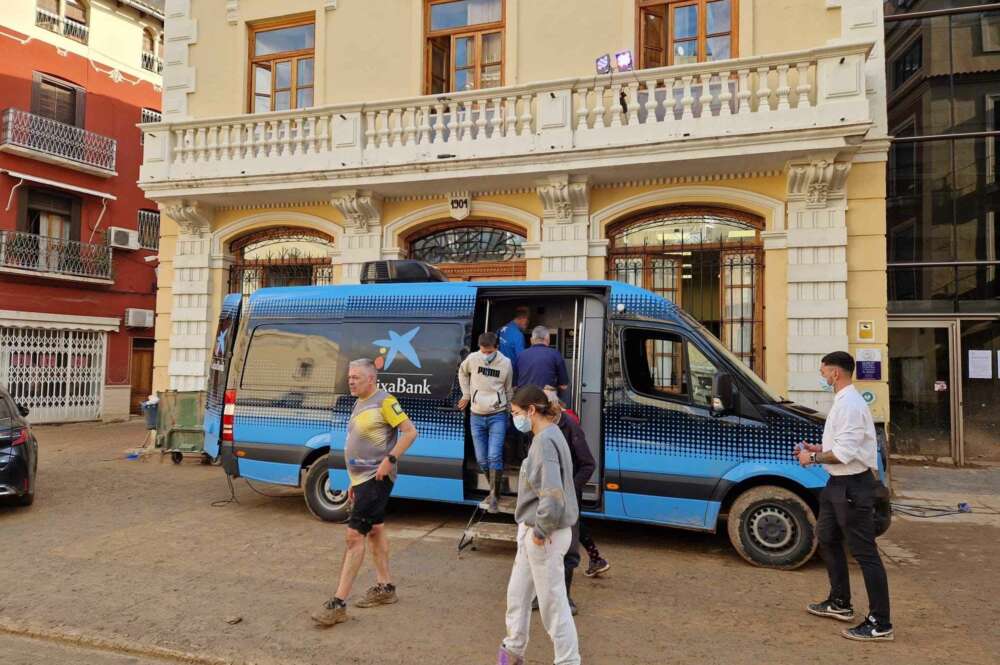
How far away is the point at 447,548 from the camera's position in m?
6.41

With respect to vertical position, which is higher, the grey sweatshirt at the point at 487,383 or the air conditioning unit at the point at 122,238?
the air conditioning unit at the point at 122,238

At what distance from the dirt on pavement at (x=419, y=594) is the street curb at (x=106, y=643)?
1 centimetres

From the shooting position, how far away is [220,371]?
8320 millimetres

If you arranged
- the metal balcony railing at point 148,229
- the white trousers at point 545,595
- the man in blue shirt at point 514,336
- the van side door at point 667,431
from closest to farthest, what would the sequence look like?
the white trousers at point 545,595, the van side door at point 667,431, the man in blue shirt at point 514,336, the metal balcony railing at point 148,229

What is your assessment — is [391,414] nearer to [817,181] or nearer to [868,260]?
[817,181]

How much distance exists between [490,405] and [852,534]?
130 inches

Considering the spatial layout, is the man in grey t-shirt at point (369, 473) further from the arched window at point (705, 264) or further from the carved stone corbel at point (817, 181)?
the carved stone corbel at point (817, 181)

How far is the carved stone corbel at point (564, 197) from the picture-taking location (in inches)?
Result: 409

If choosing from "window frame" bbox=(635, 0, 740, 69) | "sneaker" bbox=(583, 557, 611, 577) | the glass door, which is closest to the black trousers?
"sneaker" bbox=(583, 557, 611, 577)

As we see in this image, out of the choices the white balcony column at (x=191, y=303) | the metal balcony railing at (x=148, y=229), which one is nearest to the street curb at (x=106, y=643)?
the white balcony column at (x=191, y=303)

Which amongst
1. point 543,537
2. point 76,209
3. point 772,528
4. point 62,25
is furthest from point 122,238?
point 543,537

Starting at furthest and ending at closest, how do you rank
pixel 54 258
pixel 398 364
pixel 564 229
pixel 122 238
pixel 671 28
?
pixel 122 238 < pixel 54 258 < pixel 671 28 < pixel 564 229 < pixel 398 364

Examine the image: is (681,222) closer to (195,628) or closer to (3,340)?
(195,628)

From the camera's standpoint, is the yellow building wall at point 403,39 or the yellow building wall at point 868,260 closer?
the yellow building wall at point 868,260
